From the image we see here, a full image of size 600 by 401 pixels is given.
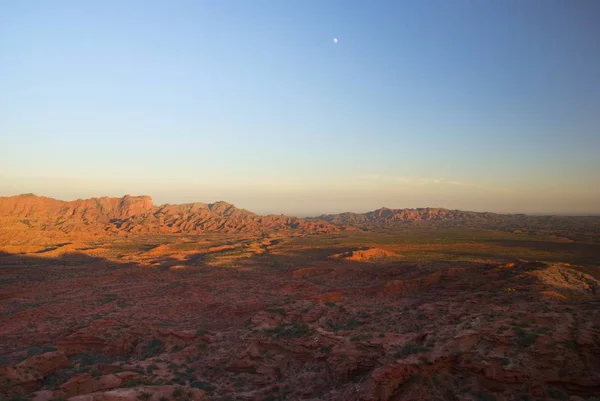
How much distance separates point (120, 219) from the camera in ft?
490

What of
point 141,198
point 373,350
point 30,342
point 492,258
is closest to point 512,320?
point 373,350

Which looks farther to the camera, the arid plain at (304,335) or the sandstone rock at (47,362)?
the sandstone rock at (47,362)

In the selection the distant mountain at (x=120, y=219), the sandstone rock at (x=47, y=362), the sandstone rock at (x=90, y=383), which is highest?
the distant mountain at (x=120, y=219)

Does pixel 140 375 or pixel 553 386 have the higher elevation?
pixel 553 386

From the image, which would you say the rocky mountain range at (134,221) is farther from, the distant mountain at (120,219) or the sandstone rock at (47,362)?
the sandstone rock at (47,362)

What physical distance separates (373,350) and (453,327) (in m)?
3.58

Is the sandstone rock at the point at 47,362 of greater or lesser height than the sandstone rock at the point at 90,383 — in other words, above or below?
below

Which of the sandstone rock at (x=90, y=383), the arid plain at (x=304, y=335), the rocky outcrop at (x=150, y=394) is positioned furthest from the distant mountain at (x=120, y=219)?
the rocky outcrop at (x=150, y=394)

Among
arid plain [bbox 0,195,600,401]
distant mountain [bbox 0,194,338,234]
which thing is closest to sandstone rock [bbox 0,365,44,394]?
arid plain [bbox 0,195,600,401]

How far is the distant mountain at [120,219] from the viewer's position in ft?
406

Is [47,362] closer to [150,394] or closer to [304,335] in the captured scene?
[150,394]

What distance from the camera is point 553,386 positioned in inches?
440

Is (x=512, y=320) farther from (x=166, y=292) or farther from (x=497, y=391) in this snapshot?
(x=166, y=292)

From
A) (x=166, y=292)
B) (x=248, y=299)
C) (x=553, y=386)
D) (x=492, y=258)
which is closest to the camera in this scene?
(x=553, y=386)
